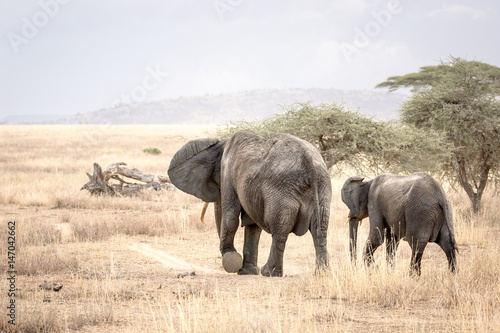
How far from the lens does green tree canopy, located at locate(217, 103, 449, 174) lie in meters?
14.1

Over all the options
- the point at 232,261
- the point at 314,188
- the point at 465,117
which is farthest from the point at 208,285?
the point at 465,117

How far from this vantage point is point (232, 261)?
8688mm

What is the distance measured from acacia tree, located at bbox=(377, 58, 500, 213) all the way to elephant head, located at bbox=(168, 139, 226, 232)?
304 inches

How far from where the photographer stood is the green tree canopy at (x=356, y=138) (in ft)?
46.1

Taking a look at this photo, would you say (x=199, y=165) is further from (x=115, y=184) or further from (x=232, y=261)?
(x=115, y=184)

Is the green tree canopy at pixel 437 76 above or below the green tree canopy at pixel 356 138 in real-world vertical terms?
above

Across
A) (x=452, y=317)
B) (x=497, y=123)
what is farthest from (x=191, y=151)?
(x=497, y=123)

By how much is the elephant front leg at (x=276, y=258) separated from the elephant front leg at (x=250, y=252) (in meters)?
0.61

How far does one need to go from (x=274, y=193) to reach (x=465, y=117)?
981 centimetres

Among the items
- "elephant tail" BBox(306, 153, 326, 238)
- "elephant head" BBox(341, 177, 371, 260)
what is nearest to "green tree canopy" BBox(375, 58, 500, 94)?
"elephant head" BBox(341, 177, 371, 260)

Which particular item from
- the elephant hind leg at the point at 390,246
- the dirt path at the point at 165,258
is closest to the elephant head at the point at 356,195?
the elephant hind leg at the point at 390,246

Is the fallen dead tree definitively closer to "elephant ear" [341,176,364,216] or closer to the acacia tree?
the acacia tree

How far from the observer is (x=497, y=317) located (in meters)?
5.82

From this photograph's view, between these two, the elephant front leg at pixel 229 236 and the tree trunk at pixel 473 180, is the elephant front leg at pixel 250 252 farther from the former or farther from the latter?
the tree trunk at pixel 473 180
